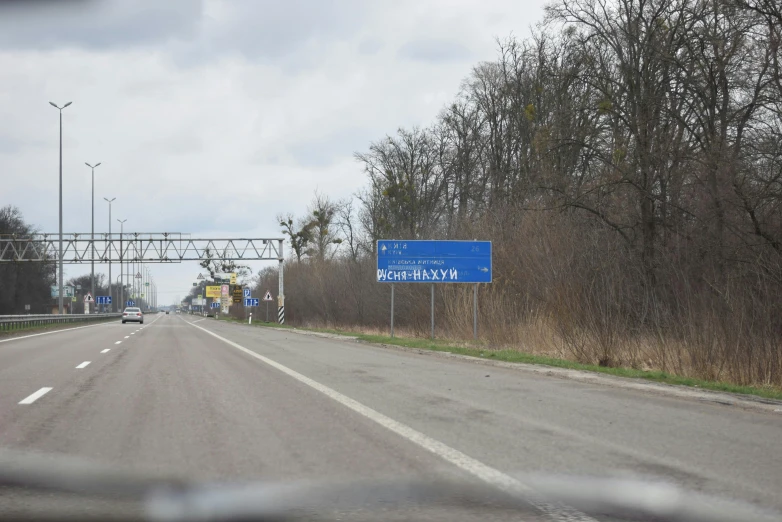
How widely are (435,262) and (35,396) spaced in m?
21.7

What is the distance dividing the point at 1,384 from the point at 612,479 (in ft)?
35.4

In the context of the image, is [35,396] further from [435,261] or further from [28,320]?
[28,320]

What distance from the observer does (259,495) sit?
615cm

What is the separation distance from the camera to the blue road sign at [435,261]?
31.6 m

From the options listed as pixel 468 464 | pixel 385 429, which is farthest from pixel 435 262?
pixel 468 464

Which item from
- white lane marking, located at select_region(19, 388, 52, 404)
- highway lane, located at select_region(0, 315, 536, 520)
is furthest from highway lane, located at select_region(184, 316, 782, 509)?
white lane marking, located at select_region(19, 388, 52, 404)

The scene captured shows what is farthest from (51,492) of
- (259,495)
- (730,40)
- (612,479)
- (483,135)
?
(483,135)

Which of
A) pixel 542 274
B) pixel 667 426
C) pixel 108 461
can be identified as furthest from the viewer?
pixel 542 274

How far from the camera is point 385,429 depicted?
354 inches

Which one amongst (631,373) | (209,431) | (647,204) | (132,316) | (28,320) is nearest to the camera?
(209,431)

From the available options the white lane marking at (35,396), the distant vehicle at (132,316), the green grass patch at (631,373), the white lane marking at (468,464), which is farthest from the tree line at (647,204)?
the distant vehicle at (132,316)

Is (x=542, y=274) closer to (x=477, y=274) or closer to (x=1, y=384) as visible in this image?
(x=477, y=274)

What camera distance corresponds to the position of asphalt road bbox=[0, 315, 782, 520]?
22.9 feet

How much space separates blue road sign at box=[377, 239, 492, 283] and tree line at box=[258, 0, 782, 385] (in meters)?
1.53
